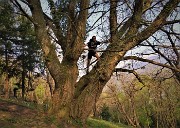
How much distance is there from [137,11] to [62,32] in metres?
2.83

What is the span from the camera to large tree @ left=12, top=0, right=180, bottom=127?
8805 millimetres

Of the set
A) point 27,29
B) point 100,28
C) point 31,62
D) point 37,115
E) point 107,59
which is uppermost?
point 27,29

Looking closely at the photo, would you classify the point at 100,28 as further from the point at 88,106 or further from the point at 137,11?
the point at 88,106

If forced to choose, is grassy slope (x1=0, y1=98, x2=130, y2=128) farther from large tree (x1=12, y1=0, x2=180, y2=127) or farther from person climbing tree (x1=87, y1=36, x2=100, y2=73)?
person climbing tree (x1=87, y1=36, x2=100, y2=73)

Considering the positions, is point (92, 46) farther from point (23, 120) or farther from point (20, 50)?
point (20, 50)

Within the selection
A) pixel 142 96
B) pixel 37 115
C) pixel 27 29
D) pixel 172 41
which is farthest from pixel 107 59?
pixel 142 96

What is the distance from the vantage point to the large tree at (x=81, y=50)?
880cm

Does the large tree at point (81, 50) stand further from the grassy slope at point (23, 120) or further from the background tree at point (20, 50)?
the background tree at point (20, 50)

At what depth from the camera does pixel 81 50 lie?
30.0 ft

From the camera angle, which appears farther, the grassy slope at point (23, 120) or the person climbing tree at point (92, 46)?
the person climbing tree at point (92, 46)

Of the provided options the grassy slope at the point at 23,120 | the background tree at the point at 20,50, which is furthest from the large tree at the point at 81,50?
the background tree at the point at 20,50

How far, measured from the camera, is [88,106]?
913 centimetres

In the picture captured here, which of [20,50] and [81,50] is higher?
[20,50]

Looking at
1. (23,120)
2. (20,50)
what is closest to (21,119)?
(23,120)
